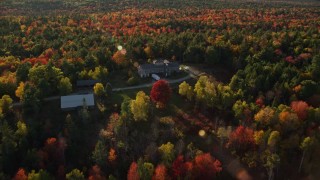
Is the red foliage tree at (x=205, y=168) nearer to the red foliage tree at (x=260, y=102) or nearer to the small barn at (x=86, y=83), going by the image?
the red foliage tree at (x=260, y=102)

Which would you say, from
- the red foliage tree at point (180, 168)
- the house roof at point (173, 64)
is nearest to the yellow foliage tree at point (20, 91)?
the red foliage tree at point (180, 168)

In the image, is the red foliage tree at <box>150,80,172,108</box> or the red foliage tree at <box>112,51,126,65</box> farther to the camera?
the red foliage tree at <box>112,51,126,65</box>

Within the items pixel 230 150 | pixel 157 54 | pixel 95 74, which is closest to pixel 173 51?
pixel 157 54

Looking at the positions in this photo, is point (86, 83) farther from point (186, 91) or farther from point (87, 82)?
point (186, 91)

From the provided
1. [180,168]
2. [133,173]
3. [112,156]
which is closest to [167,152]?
[180,168]

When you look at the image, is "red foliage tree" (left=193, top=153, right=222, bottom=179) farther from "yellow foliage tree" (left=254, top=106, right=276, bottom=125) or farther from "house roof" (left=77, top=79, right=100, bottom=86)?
"house roof" (left=77, top=79, right=100, bottom=86)

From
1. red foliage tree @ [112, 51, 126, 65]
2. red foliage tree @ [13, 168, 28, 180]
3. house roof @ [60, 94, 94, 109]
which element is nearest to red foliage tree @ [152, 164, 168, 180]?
red foliage tree @ [13, 168, 28, 180]
